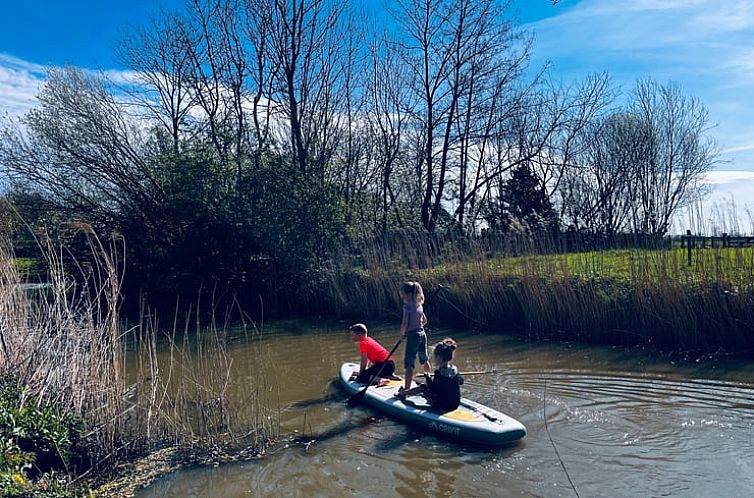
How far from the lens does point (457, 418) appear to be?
6.57 m

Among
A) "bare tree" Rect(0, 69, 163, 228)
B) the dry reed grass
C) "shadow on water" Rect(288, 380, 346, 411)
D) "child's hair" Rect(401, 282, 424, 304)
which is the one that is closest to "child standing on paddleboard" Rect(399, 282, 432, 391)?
"child's hair" Rect(401, 282, 424, 304)

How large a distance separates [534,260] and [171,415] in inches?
295

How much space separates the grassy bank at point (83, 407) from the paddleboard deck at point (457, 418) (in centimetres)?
153

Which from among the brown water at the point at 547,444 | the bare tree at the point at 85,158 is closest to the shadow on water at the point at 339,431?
the brown water at the point at 547,444

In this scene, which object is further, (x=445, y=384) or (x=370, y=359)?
(x=370, y=359)

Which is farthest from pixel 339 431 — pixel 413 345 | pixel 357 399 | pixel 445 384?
pixel 413 345

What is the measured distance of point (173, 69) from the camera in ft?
70.1

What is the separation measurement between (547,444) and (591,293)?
5388 mm

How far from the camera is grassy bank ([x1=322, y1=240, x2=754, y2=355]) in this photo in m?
9.56

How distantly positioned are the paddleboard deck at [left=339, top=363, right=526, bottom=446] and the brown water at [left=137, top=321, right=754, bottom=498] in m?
0.11

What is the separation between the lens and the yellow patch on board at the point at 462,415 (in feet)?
21.4

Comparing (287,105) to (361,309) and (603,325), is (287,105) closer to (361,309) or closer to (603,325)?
(361,309)

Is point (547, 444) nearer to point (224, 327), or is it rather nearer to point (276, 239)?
point (224, 327)

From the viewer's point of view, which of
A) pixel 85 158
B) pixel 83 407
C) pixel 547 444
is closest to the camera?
pixel 83 407
